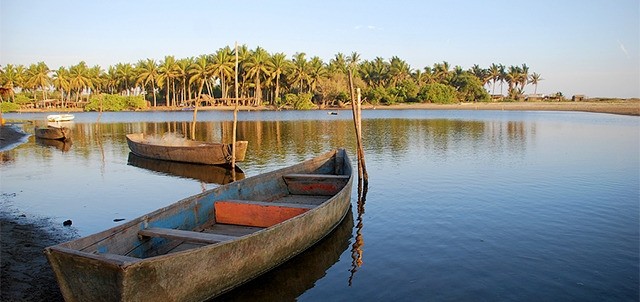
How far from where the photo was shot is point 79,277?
17.6 feet

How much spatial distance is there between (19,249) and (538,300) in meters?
8.91

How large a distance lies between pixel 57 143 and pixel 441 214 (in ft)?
94.4

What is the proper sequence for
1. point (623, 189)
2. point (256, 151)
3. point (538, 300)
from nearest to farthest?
1. point (538, 300)
2. point (623, 189)
3. point (256, 151)

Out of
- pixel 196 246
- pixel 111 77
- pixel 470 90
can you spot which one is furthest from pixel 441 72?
pixel 196 246

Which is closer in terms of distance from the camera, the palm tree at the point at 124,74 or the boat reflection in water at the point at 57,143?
the boat reflection in water at the point at 57,143

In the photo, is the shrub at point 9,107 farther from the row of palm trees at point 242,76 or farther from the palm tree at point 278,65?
the palm tree at point 278,65

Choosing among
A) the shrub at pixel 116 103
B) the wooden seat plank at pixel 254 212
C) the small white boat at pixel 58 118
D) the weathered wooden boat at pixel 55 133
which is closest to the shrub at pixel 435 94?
the shrub at pixel 116 103

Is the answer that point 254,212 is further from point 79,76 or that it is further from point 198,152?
point 79,76

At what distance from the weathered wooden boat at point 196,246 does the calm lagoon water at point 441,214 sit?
0.54 m

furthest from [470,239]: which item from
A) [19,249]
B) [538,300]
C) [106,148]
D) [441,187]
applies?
[106,148]

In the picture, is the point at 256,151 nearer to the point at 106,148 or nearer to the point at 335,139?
the point at 335,139

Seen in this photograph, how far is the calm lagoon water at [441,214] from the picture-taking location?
24.8 ft

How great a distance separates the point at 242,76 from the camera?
286ft

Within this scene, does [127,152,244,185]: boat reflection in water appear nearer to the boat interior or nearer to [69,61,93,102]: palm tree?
the boat interior
